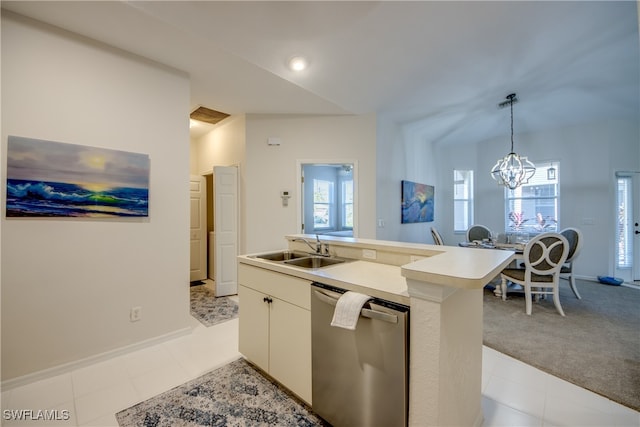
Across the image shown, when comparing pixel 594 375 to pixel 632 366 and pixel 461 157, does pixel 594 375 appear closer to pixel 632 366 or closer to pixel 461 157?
pixel 632 366

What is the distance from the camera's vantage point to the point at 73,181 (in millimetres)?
2225

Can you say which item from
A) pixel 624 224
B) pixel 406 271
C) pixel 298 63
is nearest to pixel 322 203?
pixel 298 63

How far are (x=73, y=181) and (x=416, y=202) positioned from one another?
4.98 metres

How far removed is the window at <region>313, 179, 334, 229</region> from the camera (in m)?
7.78

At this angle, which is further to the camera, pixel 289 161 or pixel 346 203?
pixel 346 203

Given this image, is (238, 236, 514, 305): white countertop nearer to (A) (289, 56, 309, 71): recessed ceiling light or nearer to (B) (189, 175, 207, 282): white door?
(A) (289, 56, 309, 71): recessed ceiling light

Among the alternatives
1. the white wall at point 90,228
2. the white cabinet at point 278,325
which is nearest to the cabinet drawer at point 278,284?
the white cabinet at point 278,325

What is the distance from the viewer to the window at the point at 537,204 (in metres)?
5.43

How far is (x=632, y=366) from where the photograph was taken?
87.8 inches

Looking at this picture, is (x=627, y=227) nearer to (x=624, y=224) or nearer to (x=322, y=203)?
(x=624, y=224)

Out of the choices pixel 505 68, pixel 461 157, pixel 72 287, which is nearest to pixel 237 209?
pixel 72 287

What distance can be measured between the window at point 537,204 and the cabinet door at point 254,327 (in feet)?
19.3

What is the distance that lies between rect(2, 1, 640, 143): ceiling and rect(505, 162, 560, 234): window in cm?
157

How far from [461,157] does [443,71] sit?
3.82m
